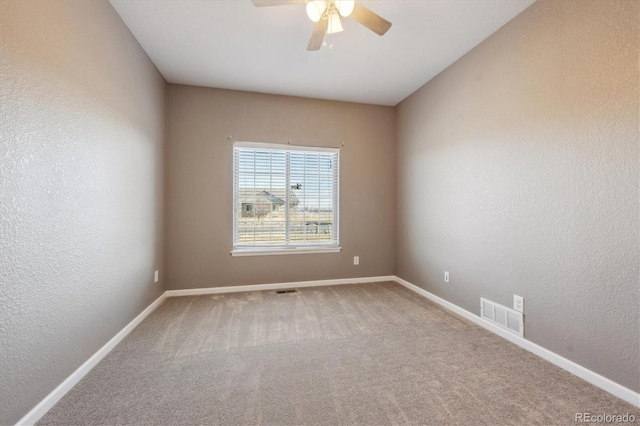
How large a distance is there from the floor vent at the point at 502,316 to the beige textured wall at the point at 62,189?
3.27m

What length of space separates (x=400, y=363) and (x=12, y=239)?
2.39m

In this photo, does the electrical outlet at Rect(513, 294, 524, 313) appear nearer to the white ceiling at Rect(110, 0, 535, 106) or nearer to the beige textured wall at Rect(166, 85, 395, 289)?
the beige textured wall at Rect(166, 85, 395, 289)

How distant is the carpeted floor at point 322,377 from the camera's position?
1445mm

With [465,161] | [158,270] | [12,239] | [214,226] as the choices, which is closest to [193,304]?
[158,270]

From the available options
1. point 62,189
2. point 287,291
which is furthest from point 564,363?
point 62,189

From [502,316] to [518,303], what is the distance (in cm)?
22

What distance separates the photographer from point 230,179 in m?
3.56

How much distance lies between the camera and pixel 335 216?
157 inches

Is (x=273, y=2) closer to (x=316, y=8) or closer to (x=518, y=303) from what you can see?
(x=316, y=8)

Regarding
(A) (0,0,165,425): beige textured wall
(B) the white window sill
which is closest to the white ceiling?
(A) (0,0,165,425): beige textured wall

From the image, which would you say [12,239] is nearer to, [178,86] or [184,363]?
[184,363]

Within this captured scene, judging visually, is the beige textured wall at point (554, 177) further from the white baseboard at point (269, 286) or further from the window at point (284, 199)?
the window at point (284, 199)

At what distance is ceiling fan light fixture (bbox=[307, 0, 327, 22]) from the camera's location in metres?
1.66

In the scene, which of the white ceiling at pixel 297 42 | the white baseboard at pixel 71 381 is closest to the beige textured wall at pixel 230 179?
the white ceiling at pixel 297 42
